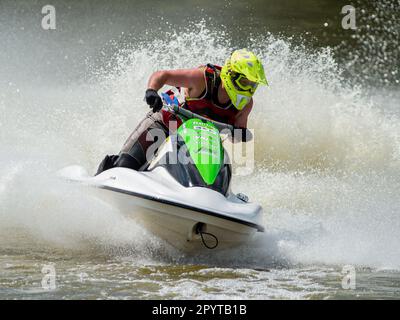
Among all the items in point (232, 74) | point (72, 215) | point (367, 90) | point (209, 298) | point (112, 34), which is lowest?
point (209, 298)

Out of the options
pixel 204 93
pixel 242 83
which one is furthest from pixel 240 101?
pixel 204 93

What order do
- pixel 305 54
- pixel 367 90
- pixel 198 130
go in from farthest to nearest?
pixel 367 90 < pixel 305 54 < pixel 198 130

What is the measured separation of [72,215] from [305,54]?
21.1 feet

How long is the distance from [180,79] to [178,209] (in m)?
1.57

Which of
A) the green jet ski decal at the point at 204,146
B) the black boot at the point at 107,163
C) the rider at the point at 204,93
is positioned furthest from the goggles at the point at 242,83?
the black boot at the point at 107,163

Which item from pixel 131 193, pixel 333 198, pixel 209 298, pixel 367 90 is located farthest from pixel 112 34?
pixel 209 298

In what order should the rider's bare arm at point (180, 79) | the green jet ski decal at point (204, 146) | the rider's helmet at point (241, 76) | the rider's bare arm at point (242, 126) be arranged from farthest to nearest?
the rider's bare arm at point (242, 126) < the rider's bare arm at point (180, 79) < the rider's helmet at point (241, 76) < the green jet ski decal at point (204, 146)

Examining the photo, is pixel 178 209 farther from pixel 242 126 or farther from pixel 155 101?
pixel 242 126

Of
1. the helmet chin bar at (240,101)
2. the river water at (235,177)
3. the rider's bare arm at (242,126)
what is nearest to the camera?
the river water at (235,177)

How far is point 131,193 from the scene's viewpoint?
18.5ft

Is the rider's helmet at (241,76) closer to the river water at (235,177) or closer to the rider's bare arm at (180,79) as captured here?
the rider's bare arm at (180,79)

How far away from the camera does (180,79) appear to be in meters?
6.59

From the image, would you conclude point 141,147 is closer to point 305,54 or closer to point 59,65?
point 305,54

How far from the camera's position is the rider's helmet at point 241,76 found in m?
6.44
